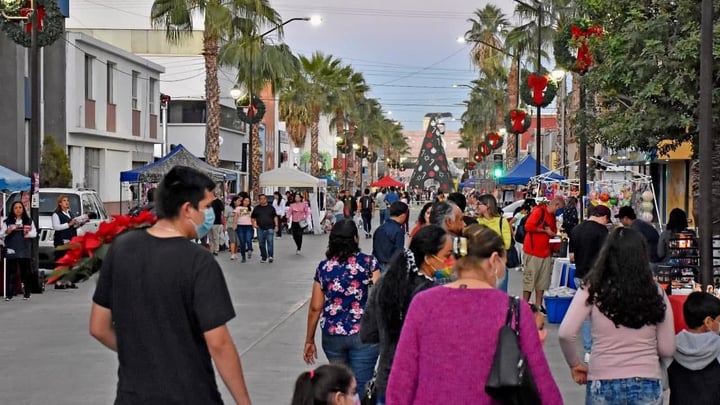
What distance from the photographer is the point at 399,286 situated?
631 centimetres

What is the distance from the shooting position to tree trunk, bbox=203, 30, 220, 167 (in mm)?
39094

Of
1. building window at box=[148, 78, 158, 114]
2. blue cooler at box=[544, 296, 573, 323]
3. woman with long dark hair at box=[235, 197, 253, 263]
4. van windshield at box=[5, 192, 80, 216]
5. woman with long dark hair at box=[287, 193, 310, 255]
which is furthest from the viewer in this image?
building window at box=[148, 78, 158, 114]

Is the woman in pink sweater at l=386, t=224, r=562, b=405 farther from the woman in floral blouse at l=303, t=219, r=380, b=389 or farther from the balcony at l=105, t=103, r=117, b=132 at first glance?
the balcony at l=105, t=103, r=117, b=132

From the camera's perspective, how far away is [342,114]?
7869 centimetres

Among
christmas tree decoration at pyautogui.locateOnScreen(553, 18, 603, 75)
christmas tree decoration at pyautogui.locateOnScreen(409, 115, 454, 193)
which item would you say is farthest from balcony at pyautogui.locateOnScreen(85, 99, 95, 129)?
christmas tree decoration at pyautogui.locateOnScreen(553, 18, 603, 75)

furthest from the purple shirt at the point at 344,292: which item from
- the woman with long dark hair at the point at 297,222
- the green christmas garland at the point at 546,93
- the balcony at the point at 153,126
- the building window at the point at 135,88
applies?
the balcony at the point at 153,126

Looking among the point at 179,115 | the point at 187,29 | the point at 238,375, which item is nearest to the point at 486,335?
the point at 238,375

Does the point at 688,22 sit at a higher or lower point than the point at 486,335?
higher

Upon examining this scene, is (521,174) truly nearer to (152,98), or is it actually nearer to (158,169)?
(158,169)

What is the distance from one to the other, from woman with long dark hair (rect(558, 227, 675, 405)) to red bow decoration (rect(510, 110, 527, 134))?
124ft

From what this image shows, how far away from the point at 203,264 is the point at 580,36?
16261 millimetres

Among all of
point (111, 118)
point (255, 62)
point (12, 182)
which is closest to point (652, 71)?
point (12, 182)

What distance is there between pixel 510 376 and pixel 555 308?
Result: 10.8m

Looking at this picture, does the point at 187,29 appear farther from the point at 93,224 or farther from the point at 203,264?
the point at 203,264
